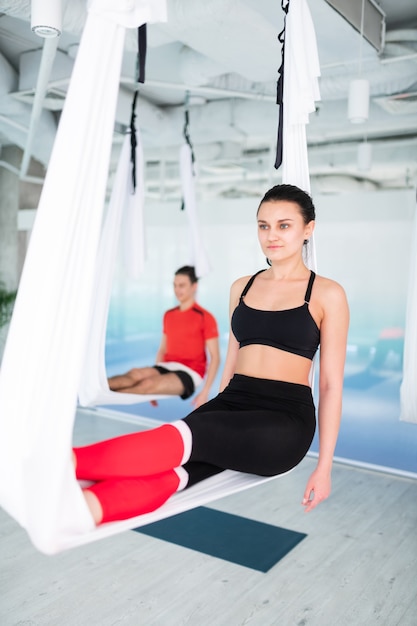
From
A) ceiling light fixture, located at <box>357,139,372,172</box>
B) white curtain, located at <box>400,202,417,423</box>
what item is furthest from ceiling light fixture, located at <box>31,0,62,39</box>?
ceiling light fixture, located at <box>357,139,372,172</box>

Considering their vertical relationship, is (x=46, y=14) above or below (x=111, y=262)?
above

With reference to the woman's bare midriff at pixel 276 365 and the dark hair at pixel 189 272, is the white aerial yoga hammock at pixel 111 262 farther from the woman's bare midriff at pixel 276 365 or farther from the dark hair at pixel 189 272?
the woman's bare midriff at pixel 276 365

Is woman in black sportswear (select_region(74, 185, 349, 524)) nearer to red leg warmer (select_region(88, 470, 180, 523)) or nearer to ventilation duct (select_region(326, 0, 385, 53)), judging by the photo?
red leg warmer (select_region(88, 470, 180, 523))

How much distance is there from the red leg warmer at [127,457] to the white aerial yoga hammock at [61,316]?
0.35 ft

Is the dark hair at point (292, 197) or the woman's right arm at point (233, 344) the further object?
the woman's right arm at point (233, 344)

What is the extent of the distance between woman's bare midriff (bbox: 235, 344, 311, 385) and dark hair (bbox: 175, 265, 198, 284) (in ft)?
6.36

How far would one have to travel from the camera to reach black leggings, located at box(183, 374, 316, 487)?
1423 millimetres

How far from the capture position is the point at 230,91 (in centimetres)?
343

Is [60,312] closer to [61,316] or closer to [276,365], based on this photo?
[61,316]

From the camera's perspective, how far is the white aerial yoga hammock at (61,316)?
113 centimetres

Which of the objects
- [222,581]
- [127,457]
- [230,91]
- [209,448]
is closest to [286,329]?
[209,448]

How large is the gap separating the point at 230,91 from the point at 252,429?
2.51 m

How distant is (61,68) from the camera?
3654mm

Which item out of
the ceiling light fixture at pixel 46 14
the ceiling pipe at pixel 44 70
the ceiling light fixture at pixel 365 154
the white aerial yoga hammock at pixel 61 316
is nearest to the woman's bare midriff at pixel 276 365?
the white aerial yoga hammock at pixel 61 316
